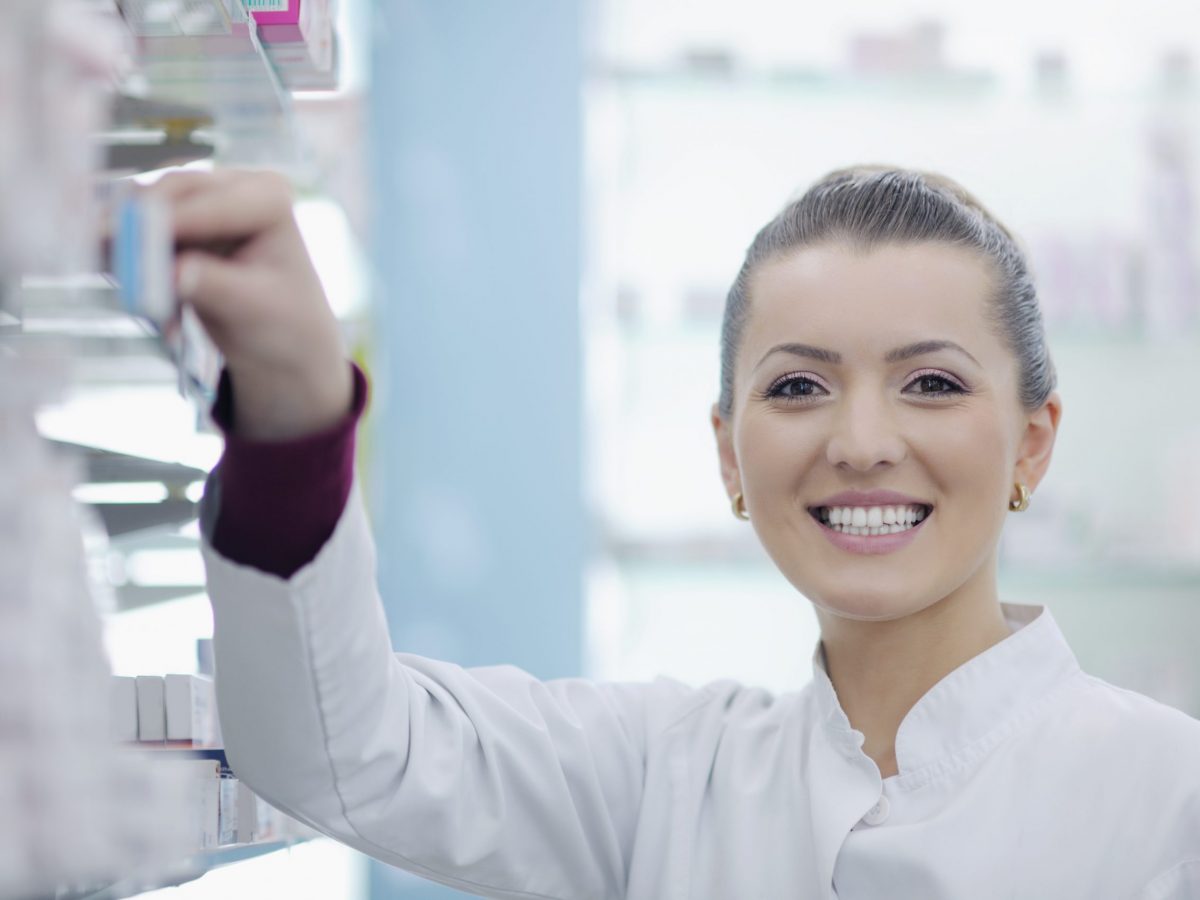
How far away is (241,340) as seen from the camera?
630 mm

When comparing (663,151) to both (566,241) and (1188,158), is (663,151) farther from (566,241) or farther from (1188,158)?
(1188,158)

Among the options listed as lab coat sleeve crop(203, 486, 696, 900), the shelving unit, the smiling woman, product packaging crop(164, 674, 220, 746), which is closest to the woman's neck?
the smiling woman

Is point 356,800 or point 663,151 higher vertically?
point 663,151

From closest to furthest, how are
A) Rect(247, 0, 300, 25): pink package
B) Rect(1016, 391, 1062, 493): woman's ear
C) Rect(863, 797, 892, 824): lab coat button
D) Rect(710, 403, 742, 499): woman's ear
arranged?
Rect(247, 0, 300, 25): pink package
Rect(863, 797, 892, 824): lab coat button
Rect(1016, 391, 1062, 493): woman's ear
Rect(710, 403, 742, 499): woman's ear

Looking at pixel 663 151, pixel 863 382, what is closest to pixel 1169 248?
pixel 663 151

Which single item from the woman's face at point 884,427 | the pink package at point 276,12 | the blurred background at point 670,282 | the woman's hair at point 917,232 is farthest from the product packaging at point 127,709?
the blurred background at point 670,282

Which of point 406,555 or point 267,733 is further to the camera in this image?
point 406,555

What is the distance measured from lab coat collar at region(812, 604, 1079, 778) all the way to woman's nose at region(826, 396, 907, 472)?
22 cm

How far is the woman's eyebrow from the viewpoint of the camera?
1129 mm

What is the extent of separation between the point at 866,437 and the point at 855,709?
12.0 inches

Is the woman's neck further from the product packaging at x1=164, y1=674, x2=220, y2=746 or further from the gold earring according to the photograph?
the product packaging at x1=164, y1=674, x2=220, y2=746

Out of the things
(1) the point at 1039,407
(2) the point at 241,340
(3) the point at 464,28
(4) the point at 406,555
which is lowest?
(4) the point at 406,555

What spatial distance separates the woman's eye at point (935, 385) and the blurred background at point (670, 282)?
4.22ft

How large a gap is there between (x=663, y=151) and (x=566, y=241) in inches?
22.3
